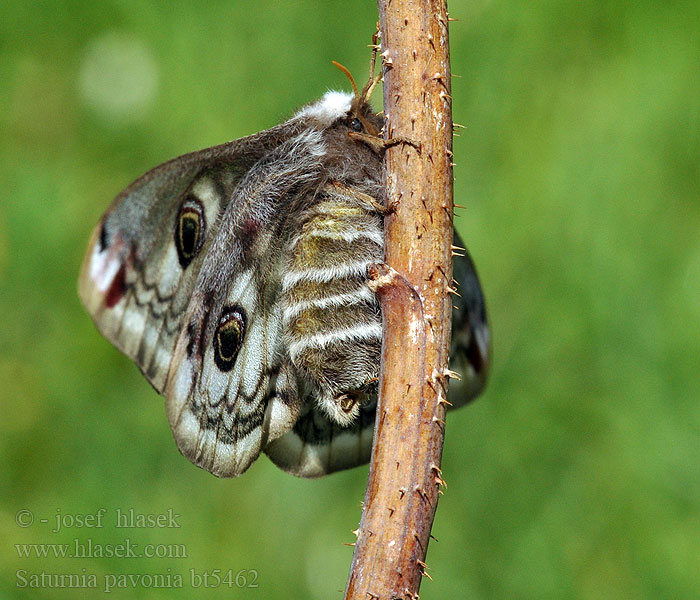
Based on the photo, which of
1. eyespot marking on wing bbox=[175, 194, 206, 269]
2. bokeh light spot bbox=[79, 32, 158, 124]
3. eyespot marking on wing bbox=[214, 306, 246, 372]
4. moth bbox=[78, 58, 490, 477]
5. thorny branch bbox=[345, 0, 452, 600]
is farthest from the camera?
bokeh light spot bbox=[79, 32, 158, 124]

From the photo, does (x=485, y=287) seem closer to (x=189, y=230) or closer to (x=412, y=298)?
(x=189, y=230)

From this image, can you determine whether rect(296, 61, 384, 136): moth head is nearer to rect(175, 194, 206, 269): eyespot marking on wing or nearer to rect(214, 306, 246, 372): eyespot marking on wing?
rect(175, 194, 206, 269): eyespot marking on wing

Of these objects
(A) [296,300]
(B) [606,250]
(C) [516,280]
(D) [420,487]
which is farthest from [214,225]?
(B) [606,250]

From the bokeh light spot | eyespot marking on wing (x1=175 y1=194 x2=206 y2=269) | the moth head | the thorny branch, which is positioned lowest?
the thorny branch

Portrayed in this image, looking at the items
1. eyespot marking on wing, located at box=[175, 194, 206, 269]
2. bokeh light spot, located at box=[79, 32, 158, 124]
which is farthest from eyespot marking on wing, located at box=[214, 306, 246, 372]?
bokeh light spot, located at box=[79, 32, 158, 124]

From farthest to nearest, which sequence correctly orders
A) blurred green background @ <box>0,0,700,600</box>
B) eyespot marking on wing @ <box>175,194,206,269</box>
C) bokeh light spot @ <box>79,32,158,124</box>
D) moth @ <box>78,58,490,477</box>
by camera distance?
bokeh light spot @ <box>79,32,158,124</box>
blurred green background @ <box>0,0,700,600</box>
eyespot marking on wing @ <box>175,194,206,269</box>
moth @ <box>78,58,490,477</box>

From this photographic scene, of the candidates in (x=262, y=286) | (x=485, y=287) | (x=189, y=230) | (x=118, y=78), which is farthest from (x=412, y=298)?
(x=118, y=78)
